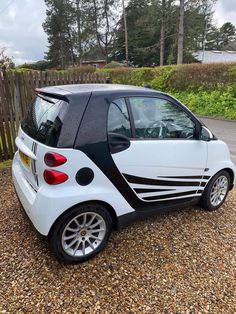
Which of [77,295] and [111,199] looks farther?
[111,199]

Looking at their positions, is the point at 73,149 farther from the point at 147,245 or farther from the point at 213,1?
the point at 213,1

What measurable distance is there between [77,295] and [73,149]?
1.19 meters

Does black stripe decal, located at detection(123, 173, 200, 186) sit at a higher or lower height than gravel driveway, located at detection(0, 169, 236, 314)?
higher

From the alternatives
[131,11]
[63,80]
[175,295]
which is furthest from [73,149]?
[131,11]

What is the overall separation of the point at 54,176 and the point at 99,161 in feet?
1.37

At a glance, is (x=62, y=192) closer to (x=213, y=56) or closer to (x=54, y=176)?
(x=54, y=176)

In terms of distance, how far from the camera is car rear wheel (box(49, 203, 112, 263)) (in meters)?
2.30

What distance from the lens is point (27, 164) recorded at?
254 cm

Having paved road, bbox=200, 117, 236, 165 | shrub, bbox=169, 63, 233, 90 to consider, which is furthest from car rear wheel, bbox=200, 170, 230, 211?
shrub, bbox=169, 63, 233, 90

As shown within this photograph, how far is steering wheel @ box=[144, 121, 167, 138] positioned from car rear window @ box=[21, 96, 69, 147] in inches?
35.3

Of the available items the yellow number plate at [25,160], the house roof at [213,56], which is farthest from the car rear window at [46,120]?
the house roof at [213,56]

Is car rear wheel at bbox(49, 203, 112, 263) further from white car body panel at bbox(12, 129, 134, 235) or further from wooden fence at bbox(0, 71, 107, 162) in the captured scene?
wooden fence at bbox(0, 71, 107, 162)

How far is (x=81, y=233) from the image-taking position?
246 cm

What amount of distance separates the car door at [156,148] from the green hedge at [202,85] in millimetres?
8590
